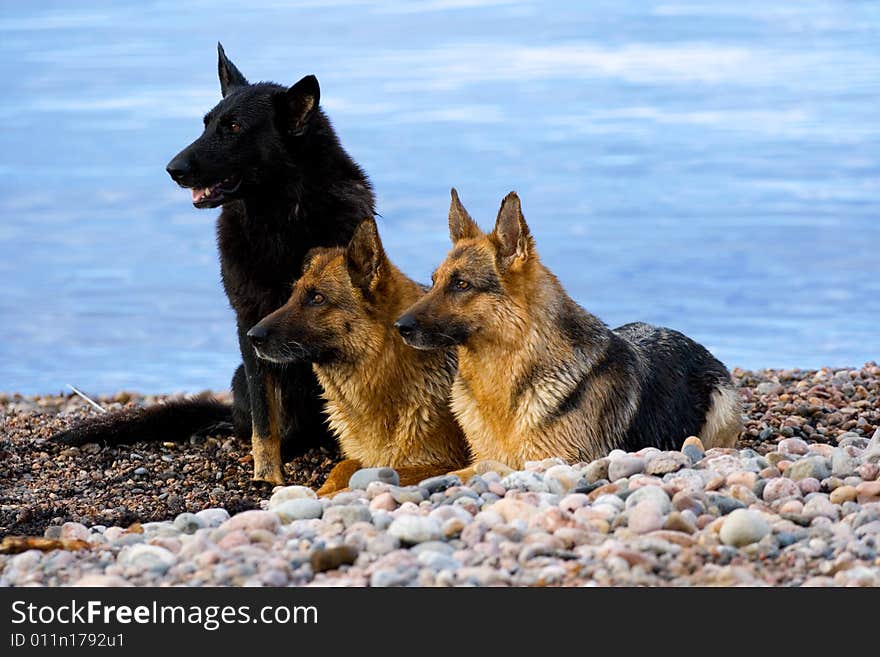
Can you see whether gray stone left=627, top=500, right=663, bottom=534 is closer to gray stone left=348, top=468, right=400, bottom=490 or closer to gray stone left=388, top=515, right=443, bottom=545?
gray stone left=388, top=515, right=443, bottom=545

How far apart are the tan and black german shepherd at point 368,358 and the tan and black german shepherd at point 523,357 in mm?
404

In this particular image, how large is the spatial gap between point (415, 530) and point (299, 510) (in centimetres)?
86

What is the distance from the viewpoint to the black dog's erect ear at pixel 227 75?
→ 898 centimetres

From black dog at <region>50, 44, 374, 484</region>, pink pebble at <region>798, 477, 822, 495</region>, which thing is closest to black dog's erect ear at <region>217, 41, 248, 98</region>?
black dog at <region>50, 44, 374, 484</region>

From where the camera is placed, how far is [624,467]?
6.49 m

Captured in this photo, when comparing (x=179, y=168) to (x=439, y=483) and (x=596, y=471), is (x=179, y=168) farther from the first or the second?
(x=596, y=471)

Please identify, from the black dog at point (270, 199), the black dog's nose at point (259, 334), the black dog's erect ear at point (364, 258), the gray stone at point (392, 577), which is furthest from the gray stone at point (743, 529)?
the black dog at point (270, 199)

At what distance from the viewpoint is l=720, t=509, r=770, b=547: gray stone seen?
5.39m

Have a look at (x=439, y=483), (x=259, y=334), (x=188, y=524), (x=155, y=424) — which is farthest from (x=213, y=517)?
(x=155, y=424)

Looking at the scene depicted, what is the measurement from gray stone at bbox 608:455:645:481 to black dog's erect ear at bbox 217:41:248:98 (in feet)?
12.8

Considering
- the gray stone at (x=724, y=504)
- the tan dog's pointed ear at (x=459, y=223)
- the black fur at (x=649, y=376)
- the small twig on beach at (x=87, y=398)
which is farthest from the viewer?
the small twig on beach at (x=87, y=398)

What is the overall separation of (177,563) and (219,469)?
3953 millimetres

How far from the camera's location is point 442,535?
5.51 metres

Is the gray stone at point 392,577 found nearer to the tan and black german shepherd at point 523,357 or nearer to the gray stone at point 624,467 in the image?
the gray stone at point 624,467
